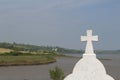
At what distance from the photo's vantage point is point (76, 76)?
7.59m

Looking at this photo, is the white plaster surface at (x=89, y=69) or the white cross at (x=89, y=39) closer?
the white plaster surface at (x=89, y=69)

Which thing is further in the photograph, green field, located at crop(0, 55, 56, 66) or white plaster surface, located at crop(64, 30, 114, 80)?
green field, located at crop(0, 55, 56, 66)

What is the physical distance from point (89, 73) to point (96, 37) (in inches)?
34.0

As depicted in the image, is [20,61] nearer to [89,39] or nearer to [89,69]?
[89,39]

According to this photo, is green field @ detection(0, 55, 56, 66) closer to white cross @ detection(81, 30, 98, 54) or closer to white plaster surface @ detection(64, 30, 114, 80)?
white cross @ detection(81, 30, 98, 54)

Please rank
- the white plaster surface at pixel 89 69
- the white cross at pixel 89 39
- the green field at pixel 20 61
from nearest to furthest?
1. the white plaster surface at pixel 89 69
2. the white cross at pixel 89 39
3. the green field at pixel 20 61

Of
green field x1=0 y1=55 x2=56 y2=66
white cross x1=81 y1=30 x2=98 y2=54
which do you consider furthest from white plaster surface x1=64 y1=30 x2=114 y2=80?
green field x1=0 y1=55 x2=56 y2=66

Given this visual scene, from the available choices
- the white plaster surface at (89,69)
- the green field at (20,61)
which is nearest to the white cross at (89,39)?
the white plaster surface at (89,69)

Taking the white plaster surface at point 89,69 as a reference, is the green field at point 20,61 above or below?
below

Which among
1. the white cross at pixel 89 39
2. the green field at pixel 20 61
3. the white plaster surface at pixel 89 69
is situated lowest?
the green field at pixel 20 61

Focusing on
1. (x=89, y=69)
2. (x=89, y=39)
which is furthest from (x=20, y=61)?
(x=89, y=69)

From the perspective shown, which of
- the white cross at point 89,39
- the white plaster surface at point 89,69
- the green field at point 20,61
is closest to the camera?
the white plaster surface at point 89,69

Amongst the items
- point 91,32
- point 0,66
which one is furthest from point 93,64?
point 0,66

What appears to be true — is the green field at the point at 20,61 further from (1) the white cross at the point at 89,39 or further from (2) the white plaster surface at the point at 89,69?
(2) the white plaster surface at the point at 89,69
